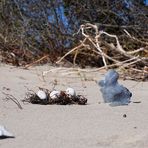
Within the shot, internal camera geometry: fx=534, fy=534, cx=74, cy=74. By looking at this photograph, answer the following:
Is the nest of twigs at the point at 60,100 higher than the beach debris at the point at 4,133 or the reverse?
higher

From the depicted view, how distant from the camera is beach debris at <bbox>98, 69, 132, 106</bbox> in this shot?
280 cm

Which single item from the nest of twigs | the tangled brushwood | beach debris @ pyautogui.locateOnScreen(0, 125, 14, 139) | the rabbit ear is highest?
the tangled brushwood

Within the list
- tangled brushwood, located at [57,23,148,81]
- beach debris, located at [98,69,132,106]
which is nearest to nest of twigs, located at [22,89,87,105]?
beach debris, located at [98,69,132,106]

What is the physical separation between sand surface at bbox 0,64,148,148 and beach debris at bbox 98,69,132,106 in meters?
0.05

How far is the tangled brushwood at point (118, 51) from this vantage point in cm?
Result: 421

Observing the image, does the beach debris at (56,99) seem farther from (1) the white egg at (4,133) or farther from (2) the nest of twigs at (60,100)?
(1) the white egg at (4,133)

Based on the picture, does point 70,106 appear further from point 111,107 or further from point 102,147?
point 102,147

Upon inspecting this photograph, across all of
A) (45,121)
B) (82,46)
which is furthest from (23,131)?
(82,46)

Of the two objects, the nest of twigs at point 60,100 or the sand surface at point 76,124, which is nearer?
the sand surface at point 76,124

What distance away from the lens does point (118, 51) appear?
4418 mm

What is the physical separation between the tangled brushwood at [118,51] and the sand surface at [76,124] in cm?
81

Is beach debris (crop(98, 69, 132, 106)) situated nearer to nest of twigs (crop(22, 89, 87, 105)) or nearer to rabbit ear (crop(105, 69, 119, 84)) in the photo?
rabbit ear (crop(105, 69, 119, 84))

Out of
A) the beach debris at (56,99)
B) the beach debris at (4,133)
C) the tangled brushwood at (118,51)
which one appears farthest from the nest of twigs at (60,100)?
the tangled brushwood at (118,51)

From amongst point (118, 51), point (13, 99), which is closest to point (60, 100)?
point (13, 99)
